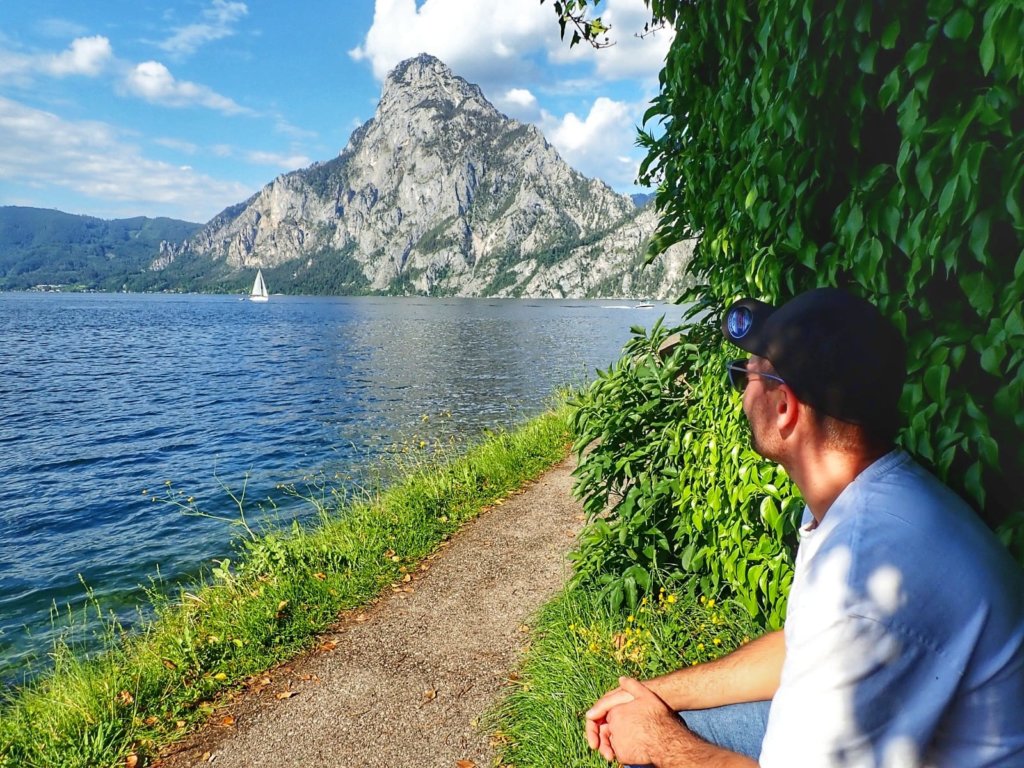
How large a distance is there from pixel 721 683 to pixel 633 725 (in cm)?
40

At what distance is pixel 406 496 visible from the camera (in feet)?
29.6

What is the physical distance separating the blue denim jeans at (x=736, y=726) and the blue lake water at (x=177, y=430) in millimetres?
9214

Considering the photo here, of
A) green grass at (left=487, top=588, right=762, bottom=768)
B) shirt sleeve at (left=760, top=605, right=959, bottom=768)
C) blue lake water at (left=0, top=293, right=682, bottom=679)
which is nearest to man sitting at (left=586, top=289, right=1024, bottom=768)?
shirt sleeve at (left=760, top=605, right=959, bottom=768)

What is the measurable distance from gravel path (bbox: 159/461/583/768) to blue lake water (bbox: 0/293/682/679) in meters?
5.40

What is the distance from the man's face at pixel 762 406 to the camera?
6.40 feet

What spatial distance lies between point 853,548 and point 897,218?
4.01ft

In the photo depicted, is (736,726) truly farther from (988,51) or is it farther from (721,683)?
(988,51)

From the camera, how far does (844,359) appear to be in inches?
69.5

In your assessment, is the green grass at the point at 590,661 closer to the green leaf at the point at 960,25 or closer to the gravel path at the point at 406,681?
the gravel path at the point at 406,681

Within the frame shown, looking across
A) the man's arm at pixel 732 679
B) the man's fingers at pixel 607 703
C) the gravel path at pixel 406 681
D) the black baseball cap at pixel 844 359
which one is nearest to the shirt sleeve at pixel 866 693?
the black baseball cap at pixel 844 359

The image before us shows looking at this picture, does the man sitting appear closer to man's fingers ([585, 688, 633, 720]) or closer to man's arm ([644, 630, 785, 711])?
man's arm ([644, 630, 785, 711])

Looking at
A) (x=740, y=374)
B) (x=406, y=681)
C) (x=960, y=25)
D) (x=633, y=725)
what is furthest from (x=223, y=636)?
(x=960, y=25)

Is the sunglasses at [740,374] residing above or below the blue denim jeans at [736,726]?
above

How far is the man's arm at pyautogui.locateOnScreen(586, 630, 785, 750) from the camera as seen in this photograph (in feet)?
8.15
